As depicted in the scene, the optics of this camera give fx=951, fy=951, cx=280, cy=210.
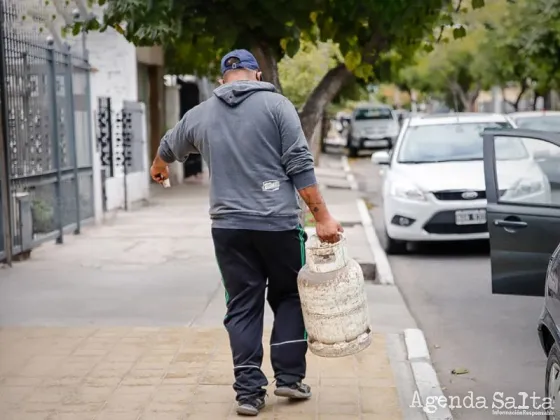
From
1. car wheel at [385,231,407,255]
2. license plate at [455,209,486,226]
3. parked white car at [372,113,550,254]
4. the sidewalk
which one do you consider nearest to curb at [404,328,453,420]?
the sidewalk

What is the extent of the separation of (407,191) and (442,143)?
1515 mm

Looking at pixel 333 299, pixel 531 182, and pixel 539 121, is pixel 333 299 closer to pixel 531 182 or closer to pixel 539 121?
pixel 531 182

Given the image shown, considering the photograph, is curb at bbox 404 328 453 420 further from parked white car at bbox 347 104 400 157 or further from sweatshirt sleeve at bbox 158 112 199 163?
parked white car at bbox 347 104 400 157

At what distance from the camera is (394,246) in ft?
38.8

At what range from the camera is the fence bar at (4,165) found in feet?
33.4

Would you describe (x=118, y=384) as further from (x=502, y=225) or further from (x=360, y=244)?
(x=360, y=244)

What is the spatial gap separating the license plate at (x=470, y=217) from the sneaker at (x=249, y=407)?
6.22 meters

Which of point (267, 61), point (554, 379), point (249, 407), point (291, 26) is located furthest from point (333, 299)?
point (267, 61)

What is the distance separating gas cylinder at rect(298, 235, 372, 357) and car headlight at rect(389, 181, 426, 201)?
249 inches

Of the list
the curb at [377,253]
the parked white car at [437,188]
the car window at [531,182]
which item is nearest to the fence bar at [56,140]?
the curb at [377,253]

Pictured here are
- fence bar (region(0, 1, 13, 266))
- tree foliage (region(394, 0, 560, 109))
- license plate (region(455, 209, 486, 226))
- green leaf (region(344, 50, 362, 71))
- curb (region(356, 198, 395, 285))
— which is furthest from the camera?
tree foliage (region(394, 0, 560, 109))

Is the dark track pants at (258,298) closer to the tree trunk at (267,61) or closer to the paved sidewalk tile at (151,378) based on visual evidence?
the paved sidewalk tile at (151,378)

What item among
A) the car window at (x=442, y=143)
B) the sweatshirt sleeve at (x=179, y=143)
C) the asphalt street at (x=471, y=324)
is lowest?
the asphalt street at (x=471, y=324)

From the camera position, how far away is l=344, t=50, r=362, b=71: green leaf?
28.4 feet
